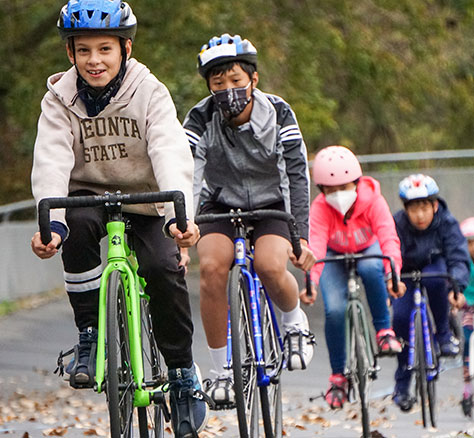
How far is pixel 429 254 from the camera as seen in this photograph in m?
10.8

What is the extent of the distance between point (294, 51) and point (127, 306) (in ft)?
46.5

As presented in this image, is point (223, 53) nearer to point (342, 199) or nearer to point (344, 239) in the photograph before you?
point (342, 199)

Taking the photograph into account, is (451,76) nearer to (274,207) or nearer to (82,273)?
(274,207)

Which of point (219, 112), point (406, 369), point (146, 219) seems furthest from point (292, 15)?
point (146, 219)

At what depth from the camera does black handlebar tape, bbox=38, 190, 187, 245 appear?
5.70 metres

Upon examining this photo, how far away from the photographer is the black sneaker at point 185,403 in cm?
639

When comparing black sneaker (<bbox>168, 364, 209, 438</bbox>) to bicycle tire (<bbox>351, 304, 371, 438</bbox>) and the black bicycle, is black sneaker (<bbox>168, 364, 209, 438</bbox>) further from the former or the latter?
the black bicycle

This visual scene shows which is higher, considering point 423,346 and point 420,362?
point 423,346

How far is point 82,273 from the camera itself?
618 cm

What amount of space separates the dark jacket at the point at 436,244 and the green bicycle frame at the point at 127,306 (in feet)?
16.3

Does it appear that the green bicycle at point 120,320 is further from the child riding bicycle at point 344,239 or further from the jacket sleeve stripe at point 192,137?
the child riding bicycle at point 344,239

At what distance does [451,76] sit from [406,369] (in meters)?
14.5

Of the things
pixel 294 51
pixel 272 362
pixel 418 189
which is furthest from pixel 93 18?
pixel 294 51

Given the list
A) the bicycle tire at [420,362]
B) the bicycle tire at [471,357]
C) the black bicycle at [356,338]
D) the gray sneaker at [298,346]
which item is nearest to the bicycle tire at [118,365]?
the gray sneaker at [298,346]
